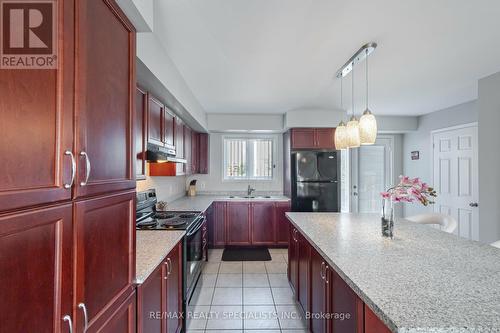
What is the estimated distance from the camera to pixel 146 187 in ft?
9.58

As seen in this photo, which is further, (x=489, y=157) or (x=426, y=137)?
(x=426, y=137)

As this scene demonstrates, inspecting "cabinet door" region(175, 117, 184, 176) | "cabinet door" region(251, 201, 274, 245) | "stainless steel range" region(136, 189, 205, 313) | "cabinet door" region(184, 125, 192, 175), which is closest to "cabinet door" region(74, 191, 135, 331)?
"stainless steel range" region(136, 189, 205, 313)

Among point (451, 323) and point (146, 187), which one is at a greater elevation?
point (146, 187)

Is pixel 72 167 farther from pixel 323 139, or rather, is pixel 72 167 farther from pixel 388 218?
pixel 323 139

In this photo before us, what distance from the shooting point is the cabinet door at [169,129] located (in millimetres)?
A: 2631

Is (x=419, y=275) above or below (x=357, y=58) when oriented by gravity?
below

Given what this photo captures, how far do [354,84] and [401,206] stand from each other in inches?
140

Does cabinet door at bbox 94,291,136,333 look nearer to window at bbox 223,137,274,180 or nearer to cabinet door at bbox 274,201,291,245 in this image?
cabinet door at bbox 274,201,291,245

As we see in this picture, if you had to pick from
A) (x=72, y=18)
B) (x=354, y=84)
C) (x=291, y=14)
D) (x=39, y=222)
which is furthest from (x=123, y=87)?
(x=354, y=84)

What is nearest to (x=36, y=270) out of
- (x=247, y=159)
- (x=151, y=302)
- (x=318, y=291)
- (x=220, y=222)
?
(x=151, y=302)

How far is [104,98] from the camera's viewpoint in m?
0.94

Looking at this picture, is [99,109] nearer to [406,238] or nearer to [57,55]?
[57,55]

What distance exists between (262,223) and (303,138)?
5.48 ft

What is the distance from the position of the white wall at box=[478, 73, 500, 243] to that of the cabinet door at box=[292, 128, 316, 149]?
7.25 ft
